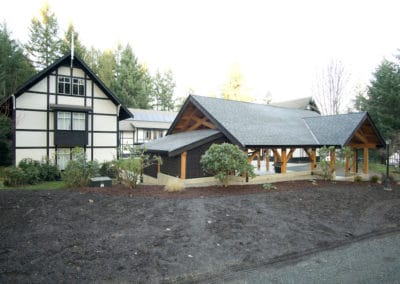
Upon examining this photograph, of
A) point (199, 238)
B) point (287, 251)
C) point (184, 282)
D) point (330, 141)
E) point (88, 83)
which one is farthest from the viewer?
point (88, 83)

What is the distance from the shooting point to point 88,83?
16.9m

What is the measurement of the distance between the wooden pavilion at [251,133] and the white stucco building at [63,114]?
465 cm

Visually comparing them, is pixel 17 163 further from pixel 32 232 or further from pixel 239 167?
pixel 239 167

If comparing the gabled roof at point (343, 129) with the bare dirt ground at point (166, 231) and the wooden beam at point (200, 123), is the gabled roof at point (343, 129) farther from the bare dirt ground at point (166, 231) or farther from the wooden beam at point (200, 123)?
the wooden beam at point (200, 123)

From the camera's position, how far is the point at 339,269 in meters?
4.41

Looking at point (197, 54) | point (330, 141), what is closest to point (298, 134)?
point (330, 141)

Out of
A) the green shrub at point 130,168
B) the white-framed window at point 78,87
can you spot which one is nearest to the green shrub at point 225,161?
the green shrub at point 130,168

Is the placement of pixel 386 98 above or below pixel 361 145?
above

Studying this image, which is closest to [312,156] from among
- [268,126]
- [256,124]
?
[268,126]

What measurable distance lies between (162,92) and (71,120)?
34847 millimetres

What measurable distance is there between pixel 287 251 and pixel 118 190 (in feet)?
22.4

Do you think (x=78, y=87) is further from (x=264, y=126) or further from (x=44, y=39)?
(x=44, y=39)

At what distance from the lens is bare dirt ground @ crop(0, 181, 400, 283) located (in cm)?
413

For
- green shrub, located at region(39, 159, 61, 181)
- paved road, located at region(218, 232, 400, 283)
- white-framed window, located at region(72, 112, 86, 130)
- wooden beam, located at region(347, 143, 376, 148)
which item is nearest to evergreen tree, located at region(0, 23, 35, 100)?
white-framed window, located at region(72, 112, 86, 130)
